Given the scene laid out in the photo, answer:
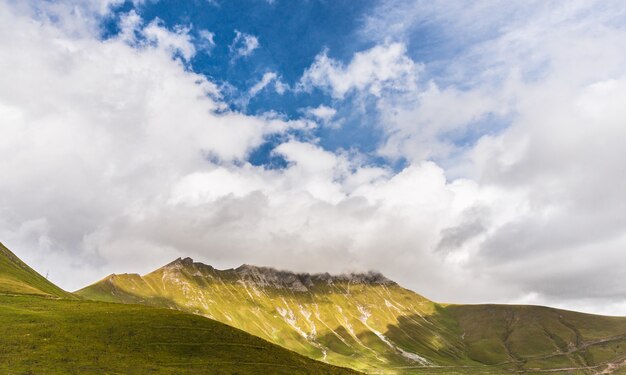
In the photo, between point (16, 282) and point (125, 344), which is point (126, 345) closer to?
point (125, 344)

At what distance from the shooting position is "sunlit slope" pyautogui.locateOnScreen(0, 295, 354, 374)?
3688 inches

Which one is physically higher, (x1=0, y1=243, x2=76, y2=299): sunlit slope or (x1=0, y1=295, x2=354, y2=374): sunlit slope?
(x1=0, y1=243, x2=76, y2=299): sunlit slope

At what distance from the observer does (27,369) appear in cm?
8625

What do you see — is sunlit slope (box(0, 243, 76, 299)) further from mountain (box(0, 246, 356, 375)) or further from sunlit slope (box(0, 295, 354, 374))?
sunlit slope (box(0, 295, 354, 374))

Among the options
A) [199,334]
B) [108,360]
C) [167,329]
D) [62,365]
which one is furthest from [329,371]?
[62,365]

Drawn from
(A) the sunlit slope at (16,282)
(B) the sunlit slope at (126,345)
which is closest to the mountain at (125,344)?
(B) the sunlit slope at (126,345)

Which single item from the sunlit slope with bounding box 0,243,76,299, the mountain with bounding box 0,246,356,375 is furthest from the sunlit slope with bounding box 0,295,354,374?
the sunlit slope with bounding box 0,243,76,299

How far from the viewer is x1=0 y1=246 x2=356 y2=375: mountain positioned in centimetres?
9375

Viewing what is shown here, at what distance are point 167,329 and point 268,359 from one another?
94.6 ft

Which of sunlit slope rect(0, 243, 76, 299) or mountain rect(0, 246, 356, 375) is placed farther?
sunlit slope rect(0, 243, 76, 299)

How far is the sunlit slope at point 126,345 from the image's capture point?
93688mm

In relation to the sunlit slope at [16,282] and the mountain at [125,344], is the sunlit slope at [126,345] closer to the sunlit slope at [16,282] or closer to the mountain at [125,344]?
the mountain at [125,344]

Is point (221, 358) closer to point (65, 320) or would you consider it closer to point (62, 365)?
point (62, 365)

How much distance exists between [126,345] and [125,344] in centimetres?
56
